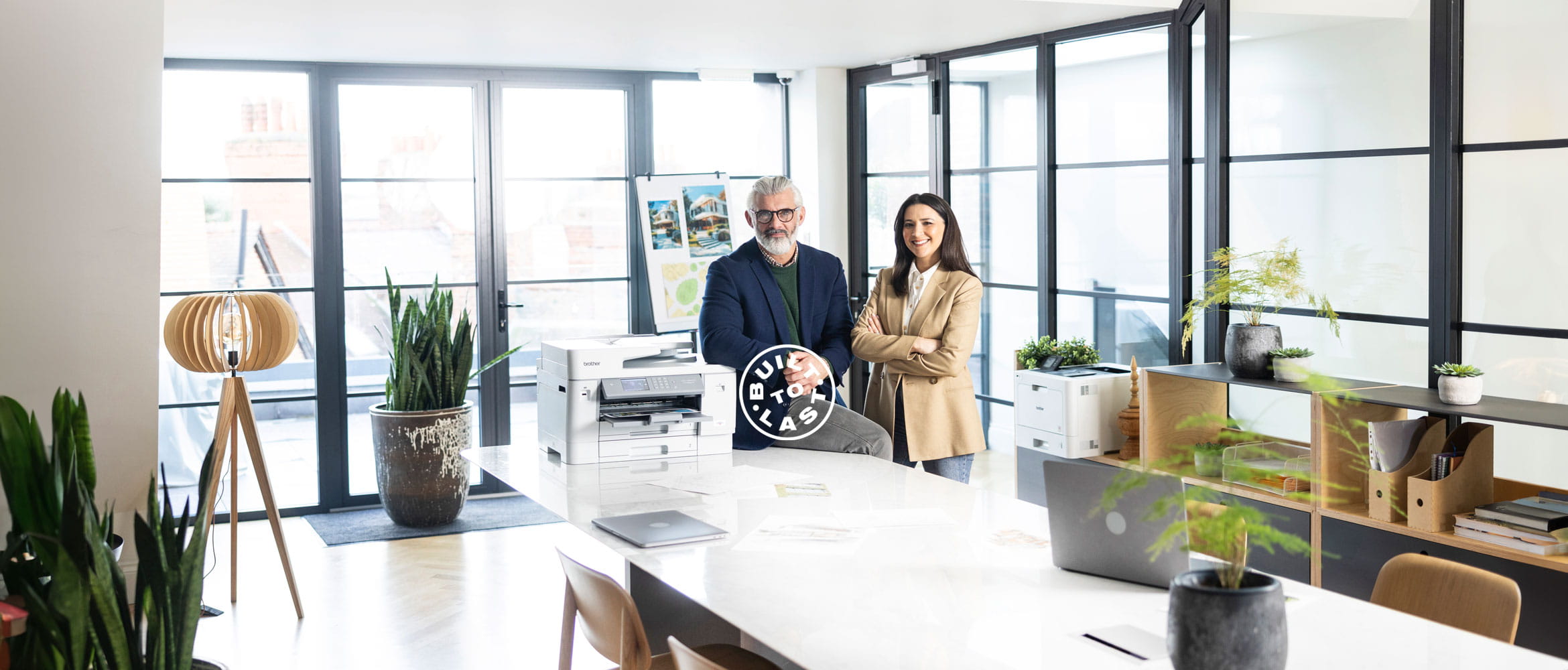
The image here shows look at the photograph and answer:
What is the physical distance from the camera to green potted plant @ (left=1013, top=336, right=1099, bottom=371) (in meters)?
5.23

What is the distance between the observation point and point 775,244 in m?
3.71

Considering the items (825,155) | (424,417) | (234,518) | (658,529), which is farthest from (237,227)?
(658,529)

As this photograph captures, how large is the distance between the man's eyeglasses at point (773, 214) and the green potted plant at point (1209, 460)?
174cm

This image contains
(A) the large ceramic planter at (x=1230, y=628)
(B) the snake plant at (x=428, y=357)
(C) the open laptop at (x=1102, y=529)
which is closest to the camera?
(A) the large ceramic planter at (x=1230, y=628)

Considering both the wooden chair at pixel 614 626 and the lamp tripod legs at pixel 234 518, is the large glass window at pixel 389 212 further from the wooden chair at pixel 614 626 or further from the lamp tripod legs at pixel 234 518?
the wooden chair at pixel 614 626

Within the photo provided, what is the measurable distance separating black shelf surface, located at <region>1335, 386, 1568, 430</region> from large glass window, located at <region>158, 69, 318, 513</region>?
16.6ft

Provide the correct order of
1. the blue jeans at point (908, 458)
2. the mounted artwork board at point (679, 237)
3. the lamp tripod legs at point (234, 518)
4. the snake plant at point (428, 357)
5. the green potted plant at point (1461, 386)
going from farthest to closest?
the mounted artwork board at point (679, 237), the snake plant at point (428, 357), the lamp tripod legs at point (234, 518), the blue jeans at point (908, 458), the green potted plant at point (1461, 386)

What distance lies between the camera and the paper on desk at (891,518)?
2.65 metres

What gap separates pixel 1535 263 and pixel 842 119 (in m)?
3.98

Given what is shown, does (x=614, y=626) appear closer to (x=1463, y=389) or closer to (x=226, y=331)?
(x=1463, y=389)

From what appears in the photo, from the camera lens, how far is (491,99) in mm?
6523

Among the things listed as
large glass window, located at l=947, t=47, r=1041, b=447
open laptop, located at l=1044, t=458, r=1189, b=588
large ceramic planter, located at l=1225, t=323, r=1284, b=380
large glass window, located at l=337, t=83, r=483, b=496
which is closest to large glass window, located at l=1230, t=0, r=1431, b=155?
large ceramic planter, located at l=1225, t=323, r=1284, b=380

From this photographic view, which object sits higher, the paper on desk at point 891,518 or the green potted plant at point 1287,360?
the green potted plant at point 1287,360

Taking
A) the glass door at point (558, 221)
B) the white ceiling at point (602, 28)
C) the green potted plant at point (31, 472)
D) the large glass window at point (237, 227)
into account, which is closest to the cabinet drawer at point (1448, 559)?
the white ceiling at point (602, 28)
